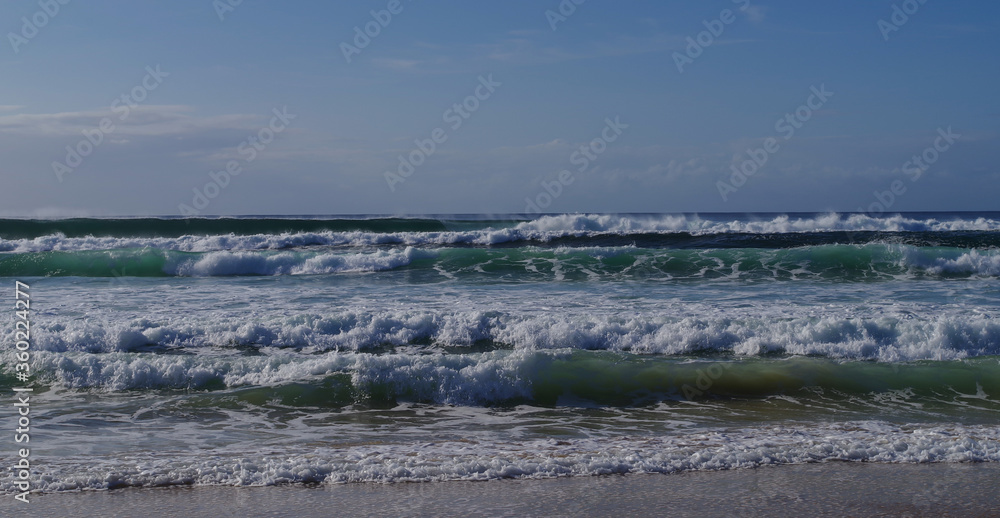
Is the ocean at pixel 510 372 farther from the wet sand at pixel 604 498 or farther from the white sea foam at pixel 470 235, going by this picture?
the white sea foam at pixel 470 235

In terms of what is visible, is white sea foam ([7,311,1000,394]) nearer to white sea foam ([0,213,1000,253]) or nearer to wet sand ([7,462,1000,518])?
wet sand ([7,462,1000,518])

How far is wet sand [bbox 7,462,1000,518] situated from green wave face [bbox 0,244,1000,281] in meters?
11.9

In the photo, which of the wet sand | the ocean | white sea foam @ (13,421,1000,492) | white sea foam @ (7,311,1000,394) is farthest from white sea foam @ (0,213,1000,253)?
the wet sand

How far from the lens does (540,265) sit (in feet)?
59.9

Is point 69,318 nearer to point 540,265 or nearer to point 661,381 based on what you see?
point 661,381

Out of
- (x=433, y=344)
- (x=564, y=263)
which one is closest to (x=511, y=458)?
(x=433, y=344)

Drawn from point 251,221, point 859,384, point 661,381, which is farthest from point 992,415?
point 251,221

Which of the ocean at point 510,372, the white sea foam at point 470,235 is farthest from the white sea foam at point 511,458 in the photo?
the white sea foam at point 470,235

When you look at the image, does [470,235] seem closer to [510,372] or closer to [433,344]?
[433,344]

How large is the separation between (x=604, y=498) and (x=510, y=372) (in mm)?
3222

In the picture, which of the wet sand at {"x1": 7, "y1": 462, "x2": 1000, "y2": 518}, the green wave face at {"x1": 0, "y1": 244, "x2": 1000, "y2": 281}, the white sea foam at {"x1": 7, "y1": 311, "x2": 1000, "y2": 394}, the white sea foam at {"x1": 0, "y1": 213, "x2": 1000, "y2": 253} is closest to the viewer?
the wet sand at {"x1": 7, "y1": 462, "x2": 1000, "y2": 518}

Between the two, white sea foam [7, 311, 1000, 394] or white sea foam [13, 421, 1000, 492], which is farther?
white sea foam [7, 311, 1000, 394]

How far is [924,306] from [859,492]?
344 inches

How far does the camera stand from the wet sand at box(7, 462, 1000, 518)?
13.6 ft
